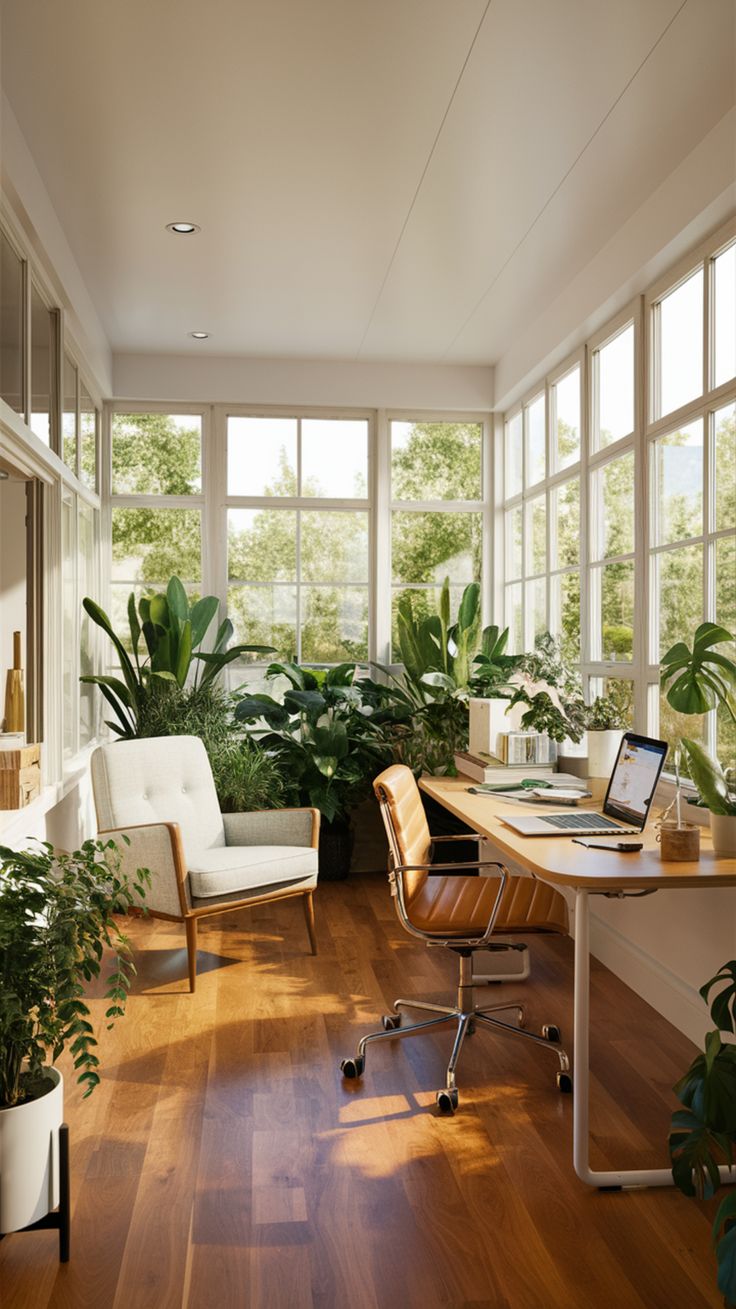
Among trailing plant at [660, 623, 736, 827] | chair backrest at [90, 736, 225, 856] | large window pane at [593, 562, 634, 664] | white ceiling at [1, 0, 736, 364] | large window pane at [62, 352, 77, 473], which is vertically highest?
white ceiling at [1, 0, 736, 364]

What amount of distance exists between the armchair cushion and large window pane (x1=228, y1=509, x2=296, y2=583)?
2.25 metres

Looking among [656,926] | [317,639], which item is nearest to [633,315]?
[656,926]

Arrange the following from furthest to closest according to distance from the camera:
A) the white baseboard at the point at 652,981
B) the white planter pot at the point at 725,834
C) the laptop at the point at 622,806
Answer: the white baseboard at the point at 652,981 → the laptop at the point at 622,806 → the white planter pot at the point at 725,834

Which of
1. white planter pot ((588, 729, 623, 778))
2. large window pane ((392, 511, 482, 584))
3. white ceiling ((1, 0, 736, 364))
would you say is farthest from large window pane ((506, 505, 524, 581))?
white planter pot ((588, 729, 623, 778))

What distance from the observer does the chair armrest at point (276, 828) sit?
4.52 meters

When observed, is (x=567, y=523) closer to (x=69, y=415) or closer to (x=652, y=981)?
(x=652, y=981)

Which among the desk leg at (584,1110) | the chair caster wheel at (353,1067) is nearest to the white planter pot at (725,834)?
the desk leg at (584,1110)

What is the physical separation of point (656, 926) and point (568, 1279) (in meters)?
1.77

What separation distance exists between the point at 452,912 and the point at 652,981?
1007 millimetres

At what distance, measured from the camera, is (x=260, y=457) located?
6.31 meters

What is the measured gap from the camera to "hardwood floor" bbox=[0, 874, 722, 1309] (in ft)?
6.82

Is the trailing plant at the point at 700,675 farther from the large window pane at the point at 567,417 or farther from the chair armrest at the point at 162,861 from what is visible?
the large window pane at the point at 567,417

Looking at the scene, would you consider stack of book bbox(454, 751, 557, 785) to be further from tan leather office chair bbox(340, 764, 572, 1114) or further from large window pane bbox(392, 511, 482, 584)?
large window pane bbox(392, 511, 482, 584)

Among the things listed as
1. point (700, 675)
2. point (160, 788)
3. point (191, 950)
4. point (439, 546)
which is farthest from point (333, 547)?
point (700, 675)
